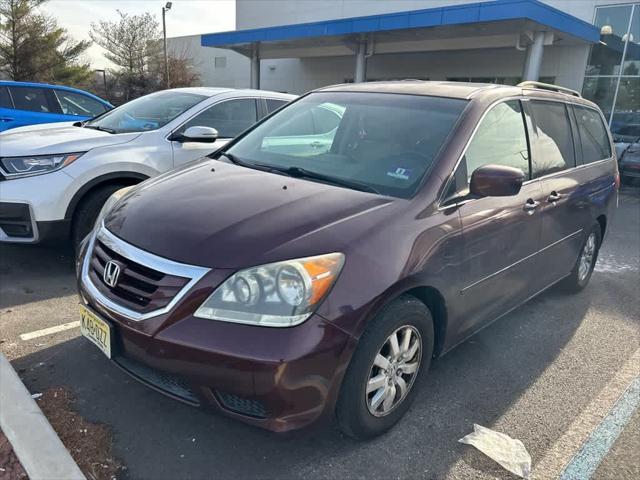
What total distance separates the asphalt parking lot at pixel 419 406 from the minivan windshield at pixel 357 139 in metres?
1.30

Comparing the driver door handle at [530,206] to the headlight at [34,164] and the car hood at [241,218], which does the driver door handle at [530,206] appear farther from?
the headlight at [34,164]

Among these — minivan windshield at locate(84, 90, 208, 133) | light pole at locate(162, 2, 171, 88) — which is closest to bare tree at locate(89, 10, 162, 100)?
light pole at locate(162, 2, 171, 88)

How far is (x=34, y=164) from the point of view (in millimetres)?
4172

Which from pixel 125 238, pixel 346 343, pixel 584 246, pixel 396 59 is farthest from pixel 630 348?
pixel 396 59

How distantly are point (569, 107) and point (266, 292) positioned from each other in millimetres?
3421

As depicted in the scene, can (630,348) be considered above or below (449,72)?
below

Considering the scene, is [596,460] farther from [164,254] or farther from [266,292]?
[164,254]

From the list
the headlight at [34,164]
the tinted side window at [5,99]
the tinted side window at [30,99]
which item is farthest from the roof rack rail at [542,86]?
the tinted side window at [5,99]

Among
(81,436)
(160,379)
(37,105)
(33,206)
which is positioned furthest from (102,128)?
(37,105)

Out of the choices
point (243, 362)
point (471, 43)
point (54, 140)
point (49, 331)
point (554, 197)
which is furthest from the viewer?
point (471, 43)

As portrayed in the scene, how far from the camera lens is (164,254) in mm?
2242

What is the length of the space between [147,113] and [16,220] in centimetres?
178

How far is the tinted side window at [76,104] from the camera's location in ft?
30.0

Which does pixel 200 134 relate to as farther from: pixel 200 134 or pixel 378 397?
pixel 378 397
